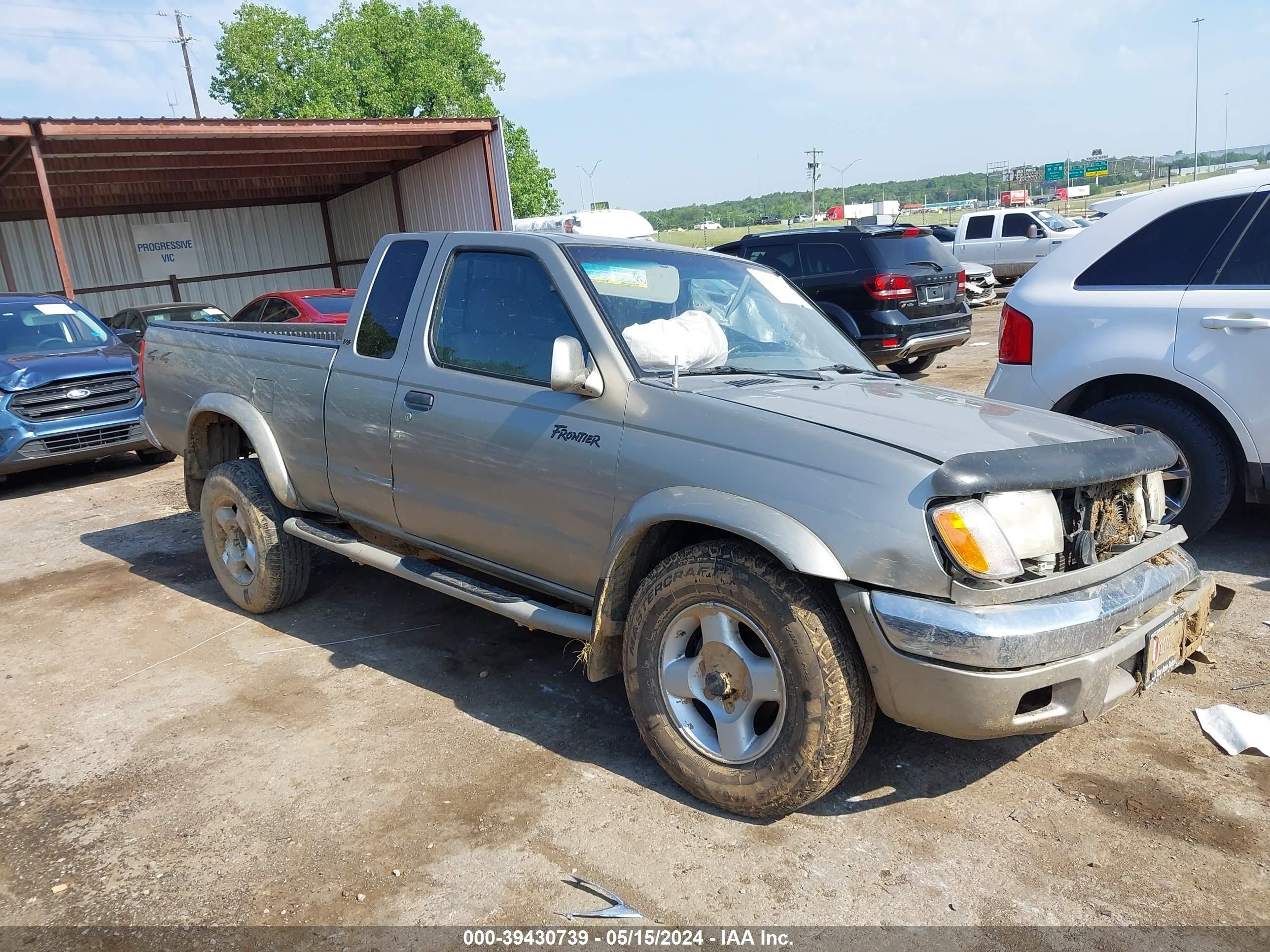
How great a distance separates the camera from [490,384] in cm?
381

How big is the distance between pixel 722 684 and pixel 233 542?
3349mm

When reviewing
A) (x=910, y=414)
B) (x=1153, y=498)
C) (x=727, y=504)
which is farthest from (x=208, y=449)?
(x=1153, y=498)

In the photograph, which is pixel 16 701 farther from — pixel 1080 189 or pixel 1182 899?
pixel 1080 189

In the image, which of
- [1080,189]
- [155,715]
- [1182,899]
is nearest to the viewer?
[1182,899]

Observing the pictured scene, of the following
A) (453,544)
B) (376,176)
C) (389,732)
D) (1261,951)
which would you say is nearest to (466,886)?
(389,732)

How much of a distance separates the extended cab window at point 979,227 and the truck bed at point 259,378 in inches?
837

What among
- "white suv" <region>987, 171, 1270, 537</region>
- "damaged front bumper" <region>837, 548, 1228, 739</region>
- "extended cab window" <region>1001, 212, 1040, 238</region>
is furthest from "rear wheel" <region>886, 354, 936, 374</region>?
"extended cab window" <region>1001, 212, 1040, 238</region>

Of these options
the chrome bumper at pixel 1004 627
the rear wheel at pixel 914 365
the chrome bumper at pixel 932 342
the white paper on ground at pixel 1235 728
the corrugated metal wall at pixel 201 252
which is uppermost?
the corrugated metal wall at pixel 201 252

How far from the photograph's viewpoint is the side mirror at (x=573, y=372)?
3357 mm

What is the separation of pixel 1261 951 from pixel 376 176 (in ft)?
75.4

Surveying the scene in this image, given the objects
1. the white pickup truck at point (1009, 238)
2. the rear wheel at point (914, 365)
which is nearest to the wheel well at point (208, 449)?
the rear wheel at point (914, 365)

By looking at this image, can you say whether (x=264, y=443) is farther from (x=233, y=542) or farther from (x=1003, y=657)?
(x=1003, y=657)

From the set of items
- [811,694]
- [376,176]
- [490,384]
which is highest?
[376,176]

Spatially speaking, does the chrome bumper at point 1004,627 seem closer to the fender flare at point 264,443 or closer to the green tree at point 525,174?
the fender flare at point 264,443
